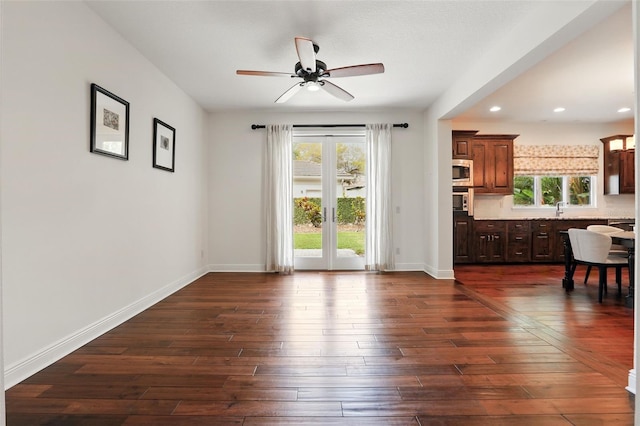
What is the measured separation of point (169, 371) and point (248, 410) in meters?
0.72

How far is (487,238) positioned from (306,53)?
497 centimetres

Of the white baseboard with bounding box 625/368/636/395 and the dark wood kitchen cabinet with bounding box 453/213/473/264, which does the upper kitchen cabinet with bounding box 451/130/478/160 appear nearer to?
the dark wood kitchen cabinet with bounding box 453/213/473/264

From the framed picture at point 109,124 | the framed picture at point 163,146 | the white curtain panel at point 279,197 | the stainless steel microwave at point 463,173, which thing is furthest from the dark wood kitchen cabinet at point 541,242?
the framed picture at point 109,124

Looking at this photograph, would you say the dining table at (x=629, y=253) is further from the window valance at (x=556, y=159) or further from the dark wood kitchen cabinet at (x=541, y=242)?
the window valance at (x=556, y=159)

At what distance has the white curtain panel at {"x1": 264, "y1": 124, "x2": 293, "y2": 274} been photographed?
5551 millimetres

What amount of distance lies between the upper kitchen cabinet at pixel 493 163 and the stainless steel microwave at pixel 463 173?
0.19 meters

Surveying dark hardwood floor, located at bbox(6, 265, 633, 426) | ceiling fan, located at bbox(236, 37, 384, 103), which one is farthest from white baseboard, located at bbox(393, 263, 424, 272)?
ceiling fan, located at bbox(236, 37, 384, 103)

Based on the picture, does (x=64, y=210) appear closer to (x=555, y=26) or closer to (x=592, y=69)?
(x=555, y=26)

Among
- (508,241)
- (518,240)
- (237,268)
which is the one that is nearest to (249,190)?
(237,268)

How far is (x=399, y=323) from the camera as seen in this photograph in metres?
3.10

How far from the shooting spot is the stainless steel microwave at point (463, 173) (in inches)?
248

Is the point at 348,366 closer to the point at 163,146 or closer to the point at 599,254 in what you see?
the point at 163,146

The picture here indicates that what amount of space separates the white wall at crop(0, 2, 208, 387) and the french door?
7.76 feet

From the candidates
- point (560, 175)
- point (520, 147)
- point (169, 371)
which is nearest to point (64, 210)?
point (169, 371)
